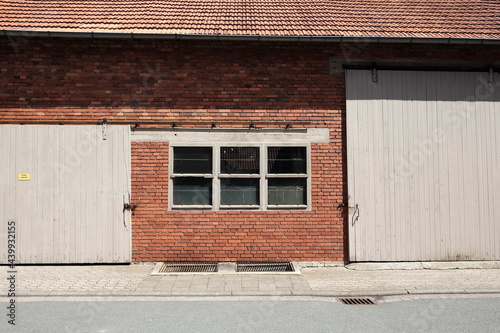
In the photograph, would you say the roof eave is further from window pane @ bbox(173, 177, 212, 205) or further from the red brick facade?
window pane @ bbox(173, 177, 212, 205)

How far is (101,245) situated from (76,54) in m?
3.96

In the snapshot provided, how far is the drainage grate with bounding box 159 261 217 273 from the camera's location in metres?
8.67

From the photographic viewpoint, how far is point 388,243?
30.5ft

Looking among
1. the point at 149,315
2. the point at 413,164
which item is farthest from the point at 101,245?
the point at 413,164

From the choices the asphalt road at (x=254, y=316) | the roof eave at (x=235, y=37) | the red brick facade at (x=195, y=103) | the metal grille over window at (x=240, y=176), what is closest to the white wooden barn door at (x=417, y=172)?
the red brick facade at (x=195, y=103)

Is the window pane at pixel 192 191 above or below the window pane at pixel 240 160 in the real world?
below

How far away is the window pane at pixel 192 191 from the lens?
9309 millimetres

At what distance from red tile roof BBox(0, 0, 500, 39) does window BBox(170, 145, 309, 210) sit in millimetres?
2408

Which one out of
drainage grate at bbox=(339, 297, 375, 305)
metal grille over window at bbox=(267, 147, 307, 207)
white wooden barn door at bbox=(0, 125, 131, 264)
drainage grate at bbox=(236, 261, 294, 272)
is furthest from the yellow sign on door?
drainage grate at bbox=(339, 297, 375, 305)

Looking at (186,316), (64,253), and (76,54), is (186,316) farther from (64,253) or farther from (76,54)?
(76,54)

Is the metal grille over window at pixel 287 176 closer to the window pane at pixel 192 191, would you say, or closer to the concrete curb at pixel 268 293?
the window pane at pixel 192 191

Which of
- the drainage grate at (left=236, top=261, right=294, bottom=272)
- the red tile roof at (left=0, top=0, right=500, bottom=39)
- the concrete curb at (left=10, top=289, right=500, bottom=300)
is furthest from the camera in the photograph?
the red tile roof at (left=0, top=0, right=500, bottom=39)

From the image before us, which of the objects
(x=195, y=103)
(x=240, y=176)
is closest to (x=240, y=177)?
(x=240, y=176)

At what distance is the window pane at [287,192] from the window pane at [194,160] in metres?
1.37
